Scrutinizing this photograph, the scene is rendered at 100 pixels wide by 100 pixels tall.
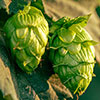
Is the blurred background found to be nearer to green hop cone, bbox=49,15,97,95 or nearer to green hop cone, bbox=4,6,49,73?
green hop cone, bbox=49,15,97,95

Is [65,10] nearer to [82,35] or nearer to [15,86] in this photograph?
[82,35]

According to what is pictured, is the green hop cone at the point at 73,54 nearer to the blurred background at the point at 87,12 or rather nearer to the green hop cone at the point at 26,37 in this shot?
the green hop cone at the point at 26,37

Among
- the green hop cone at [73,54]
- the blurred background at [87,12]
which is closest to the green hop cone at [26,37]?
the green hop cone at [73,54]

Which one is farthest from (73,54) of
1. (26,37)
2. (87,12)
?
(87,12)

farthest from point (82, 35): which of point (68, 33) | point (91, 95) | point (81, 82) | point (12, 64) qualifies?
point (91, 95)

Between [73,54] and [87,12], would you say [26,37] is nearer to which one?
[73,54]
